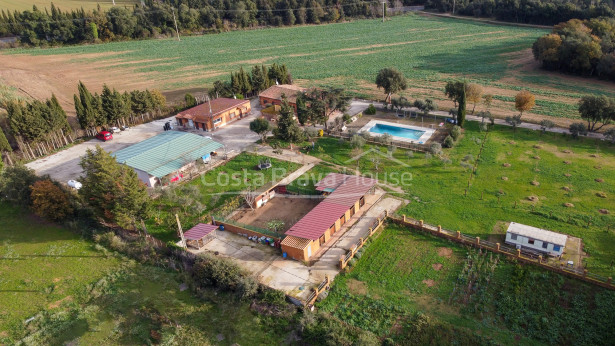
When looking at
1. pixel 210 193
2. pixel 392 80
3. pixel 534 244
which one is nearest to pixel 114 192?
pixel 210 193

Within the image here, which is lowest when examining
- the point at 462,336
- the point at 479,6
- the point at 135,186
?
the point at 462,336

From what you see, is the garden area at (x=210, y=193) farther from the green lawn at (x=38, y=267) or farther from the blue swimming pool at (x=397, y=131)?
the blue swimming pool at (x=397, y=131)

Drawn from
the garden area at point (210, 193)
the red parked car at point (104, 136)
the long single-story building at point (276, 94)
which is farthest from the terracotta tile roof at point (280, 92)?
the red parked car at point (104, 136)

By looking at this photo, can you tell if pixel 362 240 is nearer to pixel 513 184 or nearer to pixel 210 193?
pixel 210 193

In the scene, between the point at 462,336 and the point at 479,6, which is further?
the point at 479,6

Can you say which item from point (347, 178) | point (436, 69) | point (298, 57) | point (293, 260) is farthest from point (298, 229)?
point (298, 57)

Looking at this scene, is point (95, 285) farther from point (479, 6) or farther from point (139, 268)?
point (479, 6)
